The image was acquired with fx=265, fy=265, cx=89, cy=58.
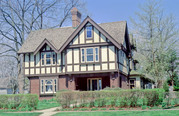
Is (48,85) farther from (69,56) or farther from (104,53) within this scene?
(104,53)

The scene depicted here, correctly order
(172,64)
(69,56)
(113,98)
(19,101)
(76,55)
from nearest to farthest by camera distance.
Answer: (113,98)
(19,101)
(76,55)
(69,56)
(172,64)

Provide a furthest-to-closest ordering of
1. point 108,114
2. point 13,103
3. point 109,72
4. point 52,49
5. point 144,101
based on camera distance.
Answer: point 52,49 → point 109,72 → point 13,103 → point 144,101 → point 108,114

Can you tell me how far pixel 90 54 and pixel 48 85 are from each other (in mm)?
6898

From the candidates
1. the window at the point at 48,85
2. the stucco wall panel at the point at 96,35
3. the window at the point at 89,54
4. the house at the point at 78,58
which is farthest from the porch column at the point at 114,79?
the window at the point at 48,85

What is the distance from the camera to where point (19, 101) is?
831 inches

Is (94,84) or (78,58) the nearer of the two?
(78,58)

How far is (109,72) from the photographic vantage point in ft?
94.5

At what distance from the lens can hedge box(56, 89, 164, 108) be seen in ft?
58.3

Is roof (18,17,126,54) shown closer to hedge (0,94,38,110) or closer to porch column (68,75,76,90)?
porch column (68,75,76,90)

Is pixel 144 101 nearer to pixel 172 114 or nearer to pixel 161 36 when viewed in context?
pixel 172 114

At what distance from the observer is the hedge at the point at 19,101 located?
67.4ft

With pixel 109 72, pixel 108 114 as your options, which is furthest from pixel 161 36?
pixel 108 114

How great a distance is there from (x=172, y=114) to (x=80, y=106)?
7.20m

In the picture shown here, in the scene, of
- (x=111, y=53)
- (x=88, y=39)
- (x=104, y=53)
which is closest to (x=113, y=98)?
(x=111, y=53)
